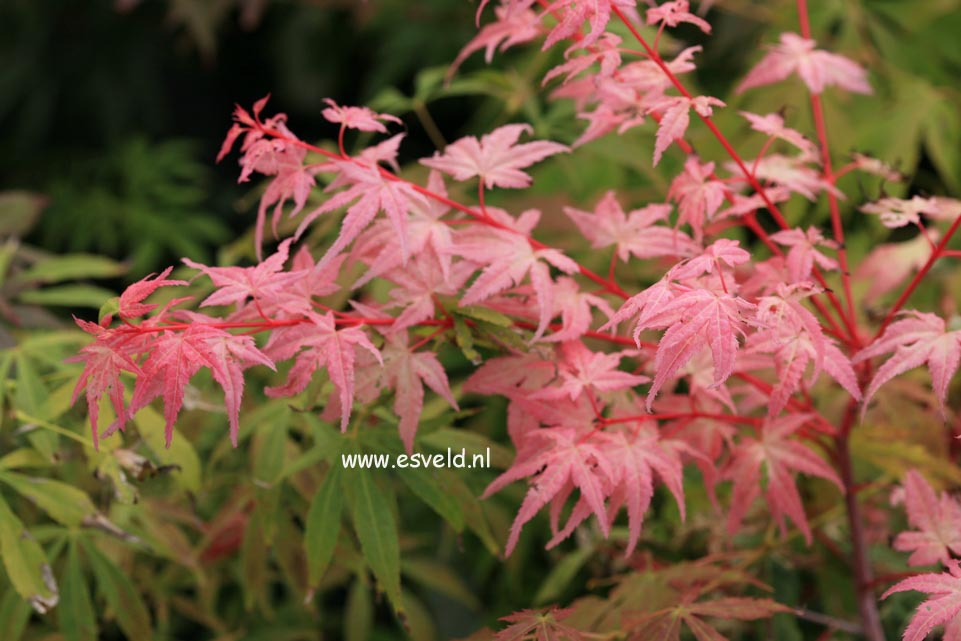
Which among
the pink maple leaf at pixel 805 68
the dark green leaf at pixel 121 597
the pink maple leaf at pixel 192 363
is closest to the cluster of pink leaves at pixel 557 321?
the pink maple leaf at pixel 192 363

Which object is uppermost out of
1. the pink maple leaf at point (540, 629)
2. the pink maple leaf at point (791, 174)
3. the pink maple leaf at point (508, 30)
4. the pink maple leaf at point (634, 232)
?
the pink maple leaf at point (508, 30)

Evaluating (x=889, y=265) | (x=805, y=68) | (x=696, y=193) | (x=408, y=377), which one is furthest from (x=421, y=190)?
(x=889, y=265)

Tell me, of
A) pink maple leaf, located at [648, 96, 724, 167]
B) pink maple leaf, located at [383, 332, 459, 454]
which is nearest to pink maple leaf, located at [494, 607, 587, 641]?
pink maple leaf, located at [383, 332, 459, 454]

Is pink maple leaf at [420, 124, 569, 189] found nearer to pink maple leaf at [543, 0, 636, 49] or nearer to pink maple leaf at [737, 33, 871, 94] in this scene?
pink maple leaf at [543, 0, 636, 49]

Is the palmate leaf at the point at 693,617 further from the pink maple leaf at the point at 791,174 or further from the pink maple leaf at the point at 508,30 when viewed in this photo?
the pink maple leaf at the point at 508,30

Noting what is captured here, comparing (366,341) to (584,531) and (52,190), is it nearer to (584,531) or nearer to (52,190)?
(584,531)

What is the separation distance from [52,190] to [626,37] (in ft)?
6.29

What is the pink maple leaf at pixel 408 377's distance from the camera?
0.84 meters

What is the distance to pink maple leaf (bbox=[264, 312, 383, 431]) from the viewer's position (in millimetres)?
778

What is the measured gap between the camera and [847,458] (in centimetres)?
104

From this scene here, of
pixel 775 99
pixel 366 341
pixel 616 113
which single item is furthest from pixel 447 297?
pixel 775 99

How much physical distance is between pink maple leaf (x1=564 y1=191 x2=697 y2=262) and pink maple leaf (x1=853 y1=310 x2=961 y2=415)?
20 cm

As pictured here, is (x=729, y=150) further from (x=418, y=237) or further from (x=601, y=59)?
(x=418, y=237)

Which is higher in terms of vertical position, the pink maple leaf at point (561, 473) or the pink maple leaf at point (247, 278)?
the pink maple leaf at point (247, 278)
